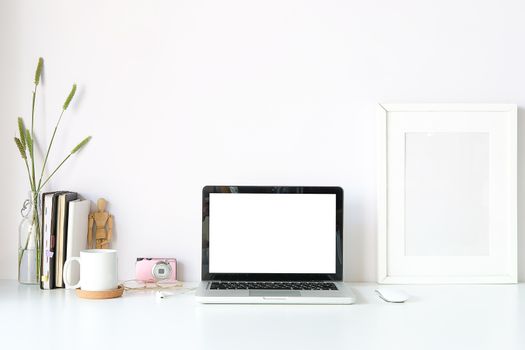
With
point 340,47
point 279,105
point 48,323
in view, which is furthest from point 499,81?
point 48,323

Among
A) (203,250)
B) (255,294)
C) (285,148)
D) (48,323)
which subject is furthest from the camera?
(285,148)

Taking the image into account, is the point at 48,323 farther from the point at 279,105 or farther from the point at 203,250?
the point at 279,105

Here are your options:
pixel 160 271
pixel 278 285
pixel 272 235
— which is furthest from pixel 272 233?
pixel 160 271

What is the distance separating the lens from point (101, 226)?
1771mm

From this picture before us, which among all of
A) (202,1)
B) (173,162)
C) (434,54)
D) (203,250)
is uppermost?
(202,1)

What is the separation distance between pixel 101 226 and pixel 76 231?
9 centimetres

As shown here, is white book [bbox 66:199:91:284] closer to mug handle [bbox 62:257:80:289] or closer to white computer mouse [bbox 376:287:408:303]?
mug handle [bbox 62:257:80:289]

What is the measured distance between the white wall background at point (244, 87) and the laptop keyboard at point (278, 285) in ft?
0.63

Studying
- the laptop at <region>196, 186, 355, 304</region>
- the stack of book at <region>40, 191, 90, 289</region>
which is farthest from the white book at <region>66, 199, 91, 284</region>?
the laptop at <region>196, 186, 355, 304</region>

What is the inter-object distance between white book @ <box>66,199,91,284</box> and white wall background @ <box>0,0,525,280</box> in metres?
0.09

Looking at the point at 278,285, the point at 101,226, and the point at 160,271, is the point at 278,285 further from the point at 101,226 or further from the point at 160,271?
the point at 101,226

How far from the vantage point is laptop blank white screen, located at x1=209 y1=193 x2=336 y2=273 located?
1.66 meters

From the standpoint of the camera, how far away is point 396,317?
1.39m

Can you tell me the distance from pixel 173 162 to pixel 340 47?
0.57m
